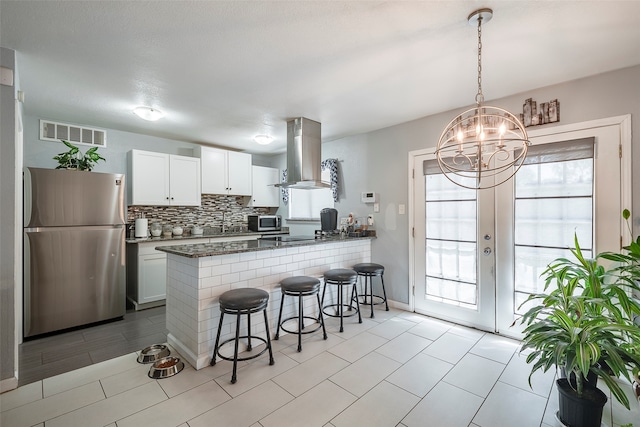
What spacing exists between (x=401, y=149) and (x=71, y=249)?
13.7 feet

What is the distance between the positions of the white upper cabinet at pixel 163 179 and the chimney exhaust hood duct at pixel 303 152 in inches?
71.8

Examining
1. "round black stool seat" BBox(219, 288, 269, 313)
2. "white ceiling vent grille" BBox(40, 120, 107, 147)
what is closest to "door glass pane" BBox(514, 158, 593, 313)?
"round black stool seat" BBox(219, 288, 269, 313)

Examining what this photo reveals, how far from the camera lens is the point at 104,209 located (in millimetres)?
3432

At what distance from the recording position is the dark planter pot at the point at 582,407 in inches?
64.1

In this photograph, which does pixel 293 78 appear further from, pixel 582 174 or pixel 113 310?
pixel 113 310

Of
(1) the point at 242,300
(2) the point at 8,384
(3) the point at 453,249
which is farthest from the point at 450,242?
(2) the point at 8,384

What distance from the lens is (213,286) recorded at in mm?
2516

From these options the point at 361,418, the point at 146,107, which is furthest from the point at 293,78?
the point at 361,418

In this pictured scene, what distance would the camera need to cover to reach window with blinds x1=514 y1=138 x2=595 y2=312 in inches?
102

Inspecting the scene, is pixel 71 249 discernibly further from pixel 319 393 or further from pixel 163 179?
pixel 319 393

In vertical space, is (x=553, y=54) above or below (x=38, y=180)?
above

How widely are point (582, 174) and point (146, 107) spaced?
14.9 ft

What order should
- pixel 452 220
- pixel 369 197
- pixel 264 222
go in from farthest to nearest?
pixel 264 222 → pixel 369 197 → pixel 452 220

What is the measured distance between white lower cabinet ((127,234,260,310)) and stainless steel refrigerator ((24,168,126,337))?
0.28 metres
